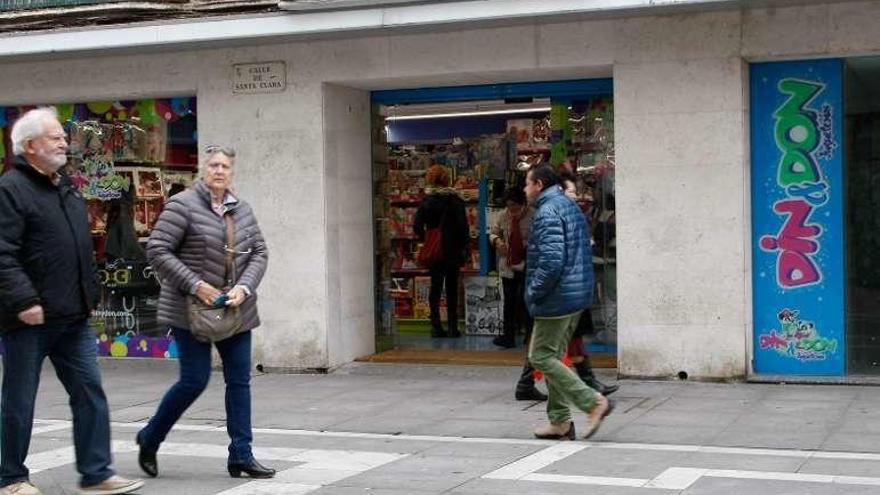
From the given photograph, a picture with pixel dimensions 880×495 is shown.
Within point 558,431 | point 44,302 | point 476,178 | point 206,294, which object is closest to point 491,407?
point 558,431

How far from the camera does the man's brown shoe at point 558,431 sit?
847 centimetres

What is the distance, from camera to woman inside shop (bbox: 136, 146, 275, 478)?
725 centimetres

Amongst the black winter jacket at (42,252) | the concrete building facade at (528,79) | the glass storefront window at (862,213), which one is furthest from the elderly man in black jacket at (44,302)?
the glass storefront window at (862,213)

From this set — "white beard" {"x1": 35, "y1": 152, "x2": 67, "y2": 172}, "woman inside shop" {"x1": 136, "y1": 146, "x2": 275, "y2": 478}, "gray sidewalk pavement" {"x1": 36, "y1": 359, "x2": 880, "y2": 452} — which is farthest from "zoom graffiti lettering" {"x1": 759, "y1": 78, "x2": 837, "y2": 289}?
"white beard" {"x1": 35, "y1": 152, "x2": 67, "y2": 172}

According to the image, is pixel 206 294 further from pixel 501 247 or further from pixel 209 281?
pixel 501 247

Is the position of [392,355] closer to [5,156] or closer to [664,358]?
[664,358]

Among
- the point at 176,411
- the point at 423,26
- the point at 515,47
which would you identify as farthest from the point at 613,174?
the point at 176,411

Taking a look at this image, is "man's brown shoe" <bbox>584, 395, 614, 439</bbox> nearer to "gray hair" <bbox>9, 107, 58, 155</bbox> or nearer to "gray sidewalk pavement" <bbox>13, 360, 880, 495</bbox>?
"gray sidewalk pavement" <bbox>13, 360, 880, 495</bbox>

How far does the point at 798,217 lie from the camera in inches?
434

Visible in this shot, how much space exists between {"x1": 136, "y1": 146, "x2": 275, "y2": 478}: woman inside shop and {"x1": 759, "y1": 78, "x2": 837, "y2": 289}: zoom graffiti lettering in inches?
208

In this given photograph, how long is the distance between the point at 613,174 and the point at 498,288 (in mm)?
2608

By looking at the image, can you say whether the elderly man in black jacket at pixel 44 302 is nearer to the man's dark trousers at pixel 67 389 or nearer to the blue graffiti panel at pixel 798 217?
the man's dark trousers at pixel 67 389

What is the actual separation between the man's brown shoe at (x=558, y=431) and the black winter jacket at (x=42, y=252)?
3.13 metres

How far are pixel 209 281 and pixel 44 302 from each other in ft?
3.36
